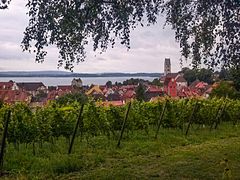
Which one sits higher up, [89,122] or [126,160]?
[89,122]

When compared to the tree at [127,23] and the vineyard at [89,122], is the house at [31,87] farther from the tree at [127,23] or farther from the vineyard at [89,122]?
the tree at [127,23]

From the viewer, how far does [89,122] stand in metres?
13.1

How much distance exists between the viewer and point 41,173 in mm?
8766

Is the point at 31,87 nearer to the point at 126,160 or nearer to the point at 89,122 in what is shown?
the point at 89,122

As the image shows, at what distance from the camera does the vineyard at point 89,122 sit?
11.0 meters

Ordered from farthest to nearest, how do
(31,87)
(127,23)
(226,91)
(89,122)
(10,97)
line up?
(31,87)
(226,91)
(10,97)
(89,122)
(127,23)

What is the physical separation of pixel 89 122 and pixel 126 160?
3.19 metres

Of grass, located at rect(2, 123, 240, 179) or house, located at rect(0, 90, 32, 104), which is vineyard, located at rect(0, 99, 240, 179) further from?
house, located at rect(0, 90, 32, 104)

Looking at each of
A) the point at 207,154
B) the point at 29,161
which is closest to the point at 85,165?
the point at 29,161

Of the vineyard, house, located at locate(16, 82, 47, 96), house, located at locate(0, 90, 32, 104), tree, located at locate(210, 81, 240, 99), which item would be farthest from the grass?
A: tree, located at locate(210, 81, 240, 99)

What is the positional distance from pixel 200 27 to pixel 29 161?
5401 millimetres

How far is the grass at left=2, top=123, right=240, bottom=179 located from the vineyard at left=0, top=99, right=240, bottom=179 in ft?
0.63

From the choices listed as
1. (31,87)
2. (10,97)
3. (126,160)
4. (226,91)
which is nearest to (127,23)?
(126,160)

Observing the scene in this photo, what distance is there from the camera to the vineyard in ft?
35.9
